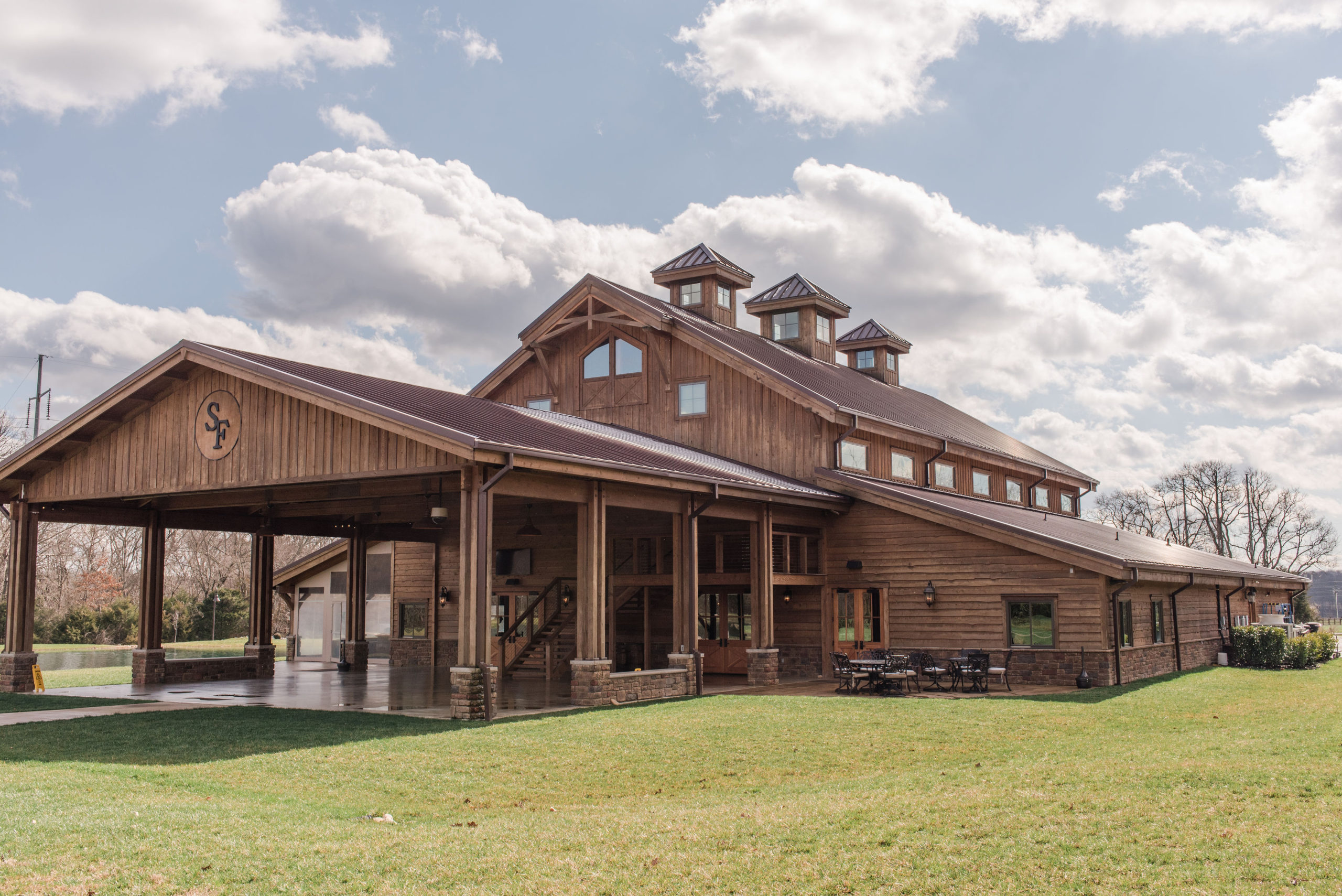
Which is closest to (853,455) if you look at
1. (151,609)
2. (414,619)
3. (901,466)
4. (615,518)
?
(901,466)

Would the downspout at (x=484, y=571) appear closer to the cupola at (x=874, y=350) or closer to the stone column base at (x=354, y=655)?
the stone column base at (x=354, y=655)

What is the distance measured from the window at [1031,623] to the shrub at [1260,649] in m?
9.64

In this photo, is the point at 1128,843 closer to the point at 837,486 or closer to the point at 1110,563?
the point at 1110,563

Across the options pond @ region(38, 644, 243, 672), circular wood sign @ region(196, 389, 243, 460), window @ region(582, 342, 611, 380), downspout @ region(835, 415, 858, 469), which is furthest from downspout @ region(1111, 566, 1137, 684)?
pond @ region(38, 644, 243, 672)

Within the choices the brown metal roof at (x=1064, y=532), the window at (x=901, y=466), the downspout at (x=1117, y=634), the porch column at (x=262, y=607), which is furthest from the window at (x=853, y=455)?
the porch column at (x=262, y=607)

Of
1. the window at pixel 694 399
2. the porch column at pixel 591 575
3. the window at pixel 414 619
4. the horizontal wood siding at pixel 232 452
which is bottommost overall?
the window at pixel 414 619

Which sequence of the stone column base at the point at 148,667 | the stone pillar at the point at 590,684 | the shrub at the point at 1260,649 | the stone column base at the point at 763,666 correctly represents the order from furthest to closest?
the shrub at the point at 1260,649 < the stone column base at the point at 148,667 < the stone column base at the point at 763,666 < the stone pillar at the point at 590,684

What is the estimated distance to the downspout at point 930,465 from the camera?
2906 centimetres

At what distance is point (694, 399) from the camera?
26312 millimetres

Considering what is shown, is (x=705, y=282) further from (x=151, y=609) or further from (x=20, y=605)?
(x=20, y=605)

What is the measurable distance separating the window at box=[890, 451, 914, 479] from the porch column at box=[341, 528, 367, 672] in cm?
1279

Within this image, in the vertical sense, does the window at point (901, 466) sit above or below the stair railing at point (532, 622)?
above

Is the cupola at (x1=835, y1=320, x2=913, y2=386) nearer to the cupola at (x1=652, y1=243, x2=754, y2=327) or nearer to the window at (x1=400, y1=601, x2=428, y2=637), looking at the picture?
the cupola at (x1=652, y1=243, x2=754, y2=327)

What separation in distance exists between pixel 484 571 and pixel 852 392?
16.9 metres
